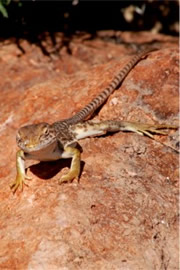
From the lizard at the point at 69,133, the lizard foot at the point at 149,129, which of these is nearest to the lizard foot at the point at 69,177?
the lizard at the point at 69,133

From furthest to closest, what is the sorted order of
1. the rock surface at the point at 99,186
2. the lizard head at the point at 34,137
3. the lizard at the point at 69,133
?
the lizard at the point at 69,133, the lizard head at the point at 34,137, the rock surface at the point at 99,186

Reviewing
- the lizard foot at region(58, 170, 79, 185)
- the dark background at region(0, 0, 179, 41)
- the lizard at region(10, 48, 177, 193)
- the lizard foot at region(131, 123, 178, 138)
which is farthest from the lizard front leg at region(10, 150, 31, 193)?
the dark background at region(0, 0, 179, 41)

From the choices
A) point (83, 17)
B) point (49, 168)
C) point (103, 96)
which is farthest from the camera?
point (83, 17)

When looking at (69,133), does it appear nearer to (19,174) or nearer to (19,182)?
(19,174)

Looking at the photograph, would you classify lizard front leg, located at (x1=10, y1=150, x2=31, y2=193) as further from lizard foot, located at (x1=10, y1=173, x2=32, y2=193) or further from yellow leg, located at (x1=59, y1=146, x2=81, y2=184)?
yellow leg, located at (x1=59, y1=146, x2=81, y2=184)

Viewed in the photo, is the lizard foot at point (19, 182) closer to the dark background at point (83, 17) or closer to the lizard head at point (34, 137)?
the lizard head at point (34, 137)

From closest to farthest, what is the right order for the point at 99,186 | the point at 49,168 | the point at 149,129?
the point at 99,186
the point at 49,168
the point at 149,129

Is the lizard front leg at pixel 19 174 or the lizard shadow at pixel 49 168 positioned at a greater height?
the lizard front leg at pixel 19 174

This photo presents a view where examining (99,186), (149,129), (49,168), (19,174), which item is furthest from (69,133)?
(149,129)

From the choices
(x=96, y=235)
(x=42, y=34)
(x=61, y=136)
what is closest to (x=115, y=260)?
(x=96, y=235)
